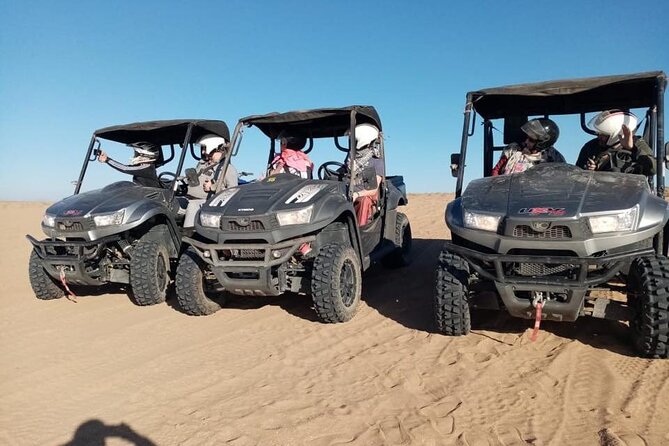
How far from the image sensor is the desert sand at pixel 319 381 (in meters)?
2.87

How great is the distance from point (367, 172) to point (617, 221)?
129 inches

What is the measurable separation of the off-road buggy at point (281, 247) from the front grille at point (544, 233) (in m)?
1.63

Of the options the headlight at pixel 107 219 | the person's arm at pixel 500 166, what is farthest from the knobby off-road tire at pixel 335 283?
the headlight at pixel 107 219

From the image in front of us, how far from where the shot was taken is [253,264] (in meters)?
4.48

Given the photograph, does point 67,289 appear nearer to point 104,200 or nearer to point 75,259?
point 75,259

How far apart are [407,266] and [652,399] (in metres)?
4.59

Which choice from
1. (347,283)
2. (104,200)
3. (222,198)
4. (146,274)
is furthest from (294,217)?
(104,200)

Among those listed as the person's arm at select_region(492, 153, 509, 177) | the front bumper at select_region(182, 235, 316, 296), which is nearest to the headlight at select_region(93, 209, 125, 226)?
the front bumper at select_region(182, 235, 316, 296)

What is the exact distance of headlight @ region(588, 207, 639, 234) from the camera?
11.3 ft

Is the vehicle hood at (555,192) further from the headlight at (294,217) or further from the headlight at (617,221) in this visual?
the headlight at (294,217)

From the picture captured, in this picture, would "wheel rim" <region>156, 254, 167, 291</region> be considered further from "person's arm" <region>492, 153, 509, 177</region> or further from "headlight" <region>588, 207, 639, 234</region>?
"headlight" <region>588, 207, 639, 234</region>

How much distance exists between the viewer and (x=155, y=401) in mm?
3346

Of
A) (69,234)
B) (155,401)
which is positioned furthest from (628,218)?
(69,234)

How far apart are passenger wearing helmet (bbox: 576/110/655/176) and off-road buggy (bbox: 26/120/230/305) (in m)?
4.86
